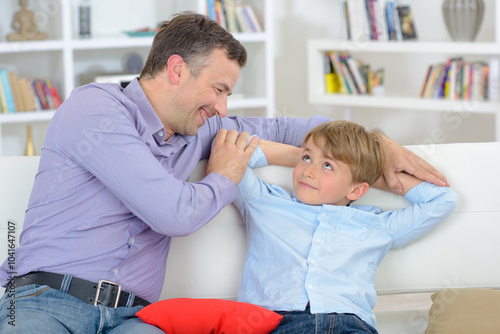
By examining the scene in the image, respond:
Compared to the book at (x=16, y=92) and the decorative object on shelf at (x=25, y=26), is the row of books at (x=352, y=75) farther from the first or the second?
the book at (x=16, y=92)

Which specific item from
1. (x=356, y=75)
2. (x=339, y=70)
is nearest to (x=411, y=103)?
(x=356, y=75)

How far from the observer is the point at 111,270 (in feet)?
4.91

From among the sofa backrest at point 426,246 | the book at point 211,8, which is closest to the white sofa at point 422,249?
the sofa backrest at point 426,246

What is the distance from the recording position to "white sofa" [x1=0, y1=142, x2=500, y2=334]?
1.74m

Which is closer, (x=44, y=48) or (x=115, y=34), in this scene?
(x=44, y=48)

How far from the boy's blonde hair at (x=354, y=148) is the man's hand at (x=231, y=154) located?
180mm

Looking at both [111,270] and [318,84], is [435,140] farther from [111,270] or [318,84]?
[111,270]

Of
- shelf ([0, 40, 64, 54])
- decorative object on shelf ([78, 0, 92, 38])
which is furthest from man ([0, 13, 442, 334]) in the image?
decorative object on shelf ([78, 0, 92, 38])

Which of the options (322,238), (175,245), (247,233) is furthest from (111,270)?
(322,238)

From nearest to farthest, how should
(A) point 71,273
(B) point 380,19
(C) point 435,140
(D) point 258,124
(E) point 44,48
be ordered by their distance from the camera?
1. (A) point 71,273
2. (D) point 258,124
3. (E) point 44,48
4. (B) point 380,19
5. (C) point 435,140

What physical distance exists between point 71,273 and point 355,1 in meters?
2.89

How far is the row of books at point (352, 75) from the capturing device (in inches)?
155

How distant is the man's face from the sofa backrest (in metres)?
0.18

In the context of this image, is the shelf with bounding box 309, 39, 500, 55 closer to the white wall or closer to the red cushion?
the white wall
